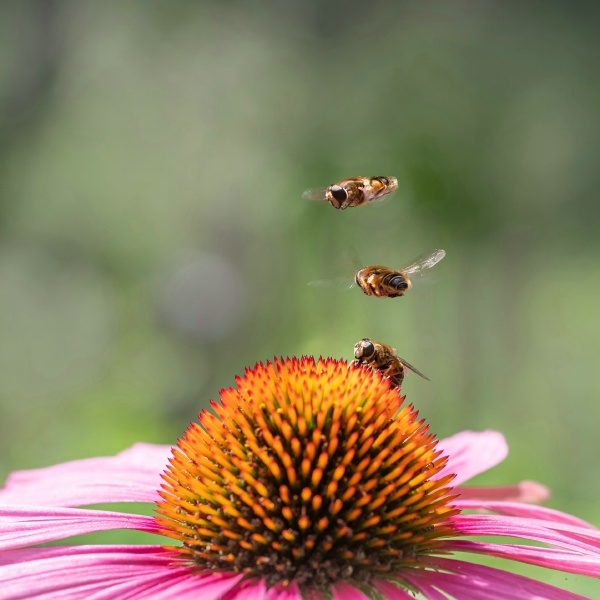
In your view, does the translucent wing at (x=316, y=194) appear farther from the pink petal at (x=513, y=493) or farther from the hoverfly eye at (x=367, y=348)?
the pink petal at (x=513, y=493)

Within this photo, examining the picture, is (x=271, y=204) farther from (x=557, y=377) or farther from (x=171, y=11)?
(x=171, y=11)

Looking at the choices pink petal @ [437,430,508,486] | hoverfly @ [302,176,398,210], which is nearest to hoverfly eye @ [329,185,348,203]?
hoverfly @ [302,176,398,210]

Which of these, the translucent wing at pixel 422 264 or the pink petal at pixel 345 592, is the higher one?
the translucent wing at pixel 422 264

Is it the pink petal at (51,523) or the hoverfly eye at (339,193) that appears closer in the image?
the pink petal at (51,523)

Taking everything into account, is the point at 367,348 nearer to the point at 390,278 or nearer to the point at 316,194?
the point at 390,278

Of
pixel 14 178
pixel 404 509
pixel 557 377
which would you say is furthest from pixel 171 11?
pixel 404 509

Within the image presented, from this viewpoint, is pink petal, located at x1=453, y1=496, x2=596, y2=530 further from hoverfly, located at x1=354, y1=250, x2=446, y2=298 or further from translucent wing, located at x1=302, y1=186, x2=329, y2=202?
translucent wing, located at x1=302, y1=186, x2=329, y2=202

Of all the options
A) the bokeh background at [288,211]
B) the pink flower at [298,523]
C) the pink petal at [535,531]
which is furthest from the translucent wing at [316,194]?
the pink petal at [535,531]
